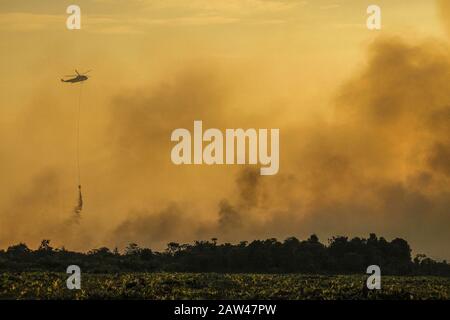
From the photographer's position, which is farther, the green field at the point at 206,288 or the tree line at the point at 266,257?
the tree line at the point at 266,257

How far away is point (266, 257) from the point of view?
307 ft

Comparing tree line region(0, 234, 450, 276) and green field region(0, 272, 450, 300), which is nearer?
green field region(0, 272, 450, 300)

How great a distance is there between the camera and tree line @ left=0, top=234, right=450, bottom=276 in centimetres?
9138

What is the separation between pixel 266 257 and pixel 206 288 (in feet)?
101

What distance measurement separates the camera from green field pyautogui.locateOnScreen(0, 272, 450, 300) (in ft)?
195

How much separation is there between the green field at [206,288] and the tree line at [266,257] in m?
20.4

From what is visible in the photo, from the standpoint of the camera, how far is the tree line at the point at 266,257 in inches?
3597

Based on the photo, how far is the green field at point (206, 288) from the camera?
59.4 m

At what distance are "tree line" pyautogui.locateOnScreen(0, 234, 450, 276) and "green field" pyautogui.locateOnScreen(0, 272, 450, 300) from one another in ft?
67.0

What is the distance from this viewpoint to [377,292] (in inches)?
2413
